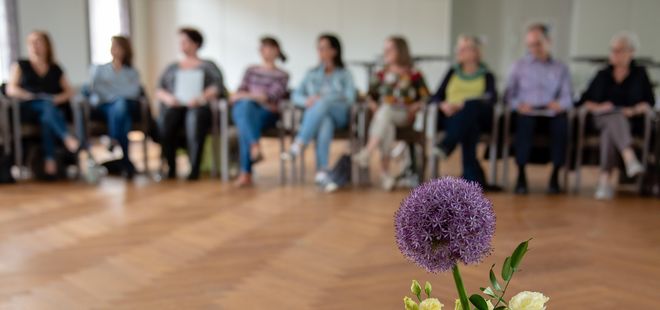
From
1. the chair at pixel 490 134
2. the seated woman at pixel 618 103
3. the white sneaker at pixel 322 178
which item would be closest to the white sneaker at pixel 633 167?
the seated woman at pixel 618 103

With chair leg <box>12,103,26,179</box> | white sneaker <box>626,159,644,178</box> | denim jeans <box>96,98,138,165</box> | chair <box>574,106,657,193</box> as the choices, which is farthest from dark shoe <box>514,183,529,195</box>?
chair leg <box>12,103,26,179</box>

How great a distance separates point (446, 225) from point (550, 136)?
14.4 feet

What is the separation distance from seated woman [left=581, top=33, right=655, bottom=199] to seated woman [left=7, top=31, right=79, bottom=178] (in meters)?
4.09

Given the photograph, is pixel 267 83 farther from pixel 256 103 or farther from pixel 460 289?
pixel 460 289

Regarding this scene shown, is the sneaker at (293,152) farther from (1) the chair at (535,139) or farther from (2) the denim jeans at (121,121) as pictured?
(1) the chair at (535,139)

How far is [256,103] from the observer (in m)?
5.25

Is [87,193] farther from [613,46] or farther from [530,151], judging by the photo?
[613,46]

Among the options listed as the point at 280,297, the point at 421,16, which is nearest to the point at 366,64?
the point at 421,16

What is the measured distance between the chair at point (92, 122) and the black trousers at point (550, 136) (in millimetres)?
3012

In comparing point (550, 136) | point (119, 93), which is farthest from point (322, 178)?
point (119, 93)

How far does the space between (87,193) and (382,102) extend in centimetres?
232

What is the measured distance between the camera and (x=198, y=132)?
5.33 meters

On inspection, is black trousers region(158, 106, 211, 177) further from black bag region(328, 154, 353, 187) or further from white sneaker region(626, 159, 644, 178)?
white sneaker region(626, 159, 644, 178)

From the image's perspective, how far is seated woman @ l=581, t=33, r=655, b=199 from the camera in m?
4.73
